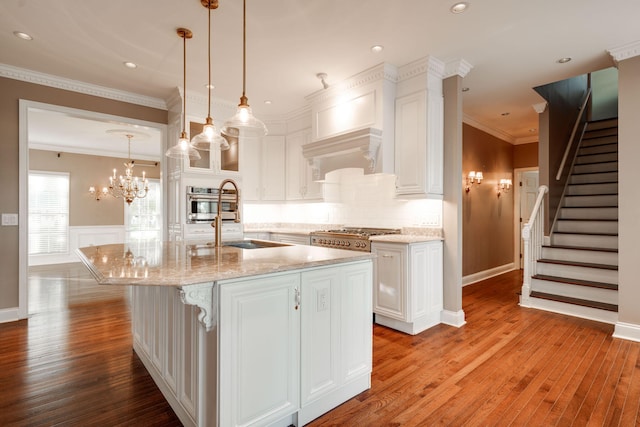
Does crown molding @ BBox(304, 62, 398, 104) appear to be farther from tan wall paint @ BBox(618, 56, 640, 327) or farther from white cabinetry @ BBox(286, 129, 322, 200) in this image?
tan wall paint @ BBox(618, 56, 640, 327)

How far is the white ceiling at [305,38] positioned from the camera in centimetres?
257

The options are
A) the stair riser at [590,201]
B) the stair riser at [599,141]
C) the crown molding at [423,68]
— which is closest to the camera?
the crown molding at [423,68]

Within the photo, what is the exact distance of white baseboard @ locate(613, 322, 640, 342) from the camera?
3076 millimetres

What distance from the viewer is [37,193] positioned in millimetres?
7371

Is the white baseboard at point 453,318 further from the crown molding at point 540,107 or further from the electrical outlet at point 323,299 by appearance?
the crown molding at point 540,107

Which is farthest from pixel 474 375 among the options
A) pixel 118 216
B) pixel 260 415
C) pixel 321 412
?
pixel 118 216

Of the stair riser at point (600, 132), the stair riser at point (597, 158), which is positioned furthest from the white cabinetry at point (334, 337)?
the stair riser at point (600, 132)

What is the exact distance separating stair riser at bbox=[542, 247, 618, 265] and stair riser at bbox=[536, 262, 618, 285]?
0.82 ft

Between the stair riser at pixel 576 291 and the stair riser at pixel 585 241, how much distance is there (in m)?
0.91

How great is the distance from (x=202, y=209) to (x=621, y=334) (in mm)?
4911

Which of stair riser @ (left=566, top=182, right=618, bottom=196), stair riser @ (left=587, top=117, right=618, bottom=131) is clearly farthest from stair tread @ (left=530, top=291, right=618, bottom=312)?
stair riser @ (left=587, top=117, right=618, bottom=131)

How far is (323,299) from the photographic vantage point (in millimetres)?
1962

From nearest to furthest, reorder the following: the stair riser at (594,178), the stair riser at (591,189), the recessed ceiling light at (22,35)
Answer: the recessed ceiling light at (22,35), the stair riser at (591,189), the stair riser at (594,178)

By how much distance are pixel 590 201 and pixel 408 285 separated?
407 cm
